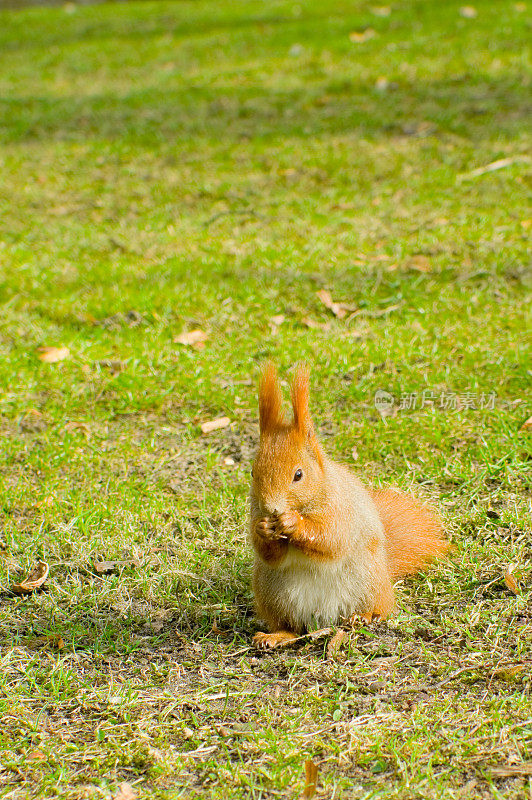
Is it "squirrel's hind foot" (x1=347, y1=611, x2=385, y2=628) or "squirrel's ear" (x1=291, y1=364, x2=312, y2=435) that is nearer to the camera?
"squirrel's ear" (x1=291, y1=364, x2=312, y2=435)

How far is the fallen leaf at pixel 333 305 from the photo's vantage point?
3830 mm

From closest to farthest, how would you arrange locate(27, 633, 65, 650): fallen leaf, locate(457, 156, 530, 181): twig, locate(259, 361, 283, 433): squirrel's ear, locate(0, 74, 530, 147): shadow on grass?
locate(259, 361, 283, 433): squirrel's ear < locate(27, 633, 65, 650): fallen leaf < locate(457, 156, 530, 181): twig < locate(0, 74, 530, 147): shadow on grass

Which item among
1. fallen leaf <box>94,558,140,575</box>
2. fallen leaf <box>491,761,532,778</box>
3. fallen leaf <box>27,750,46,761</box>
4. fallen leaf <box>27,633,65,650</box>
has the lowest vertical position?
fallen leaf <box>27,750,46,761</box>

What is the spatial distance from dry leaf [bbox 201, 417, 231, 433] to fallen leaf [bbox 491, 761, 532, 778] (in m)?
1.70

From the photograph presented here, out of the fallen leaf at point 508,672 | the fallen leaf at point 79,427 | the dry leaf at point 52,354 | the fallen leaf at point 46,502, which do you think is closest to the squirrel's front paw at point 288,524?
the fallen leaf at point 508,672

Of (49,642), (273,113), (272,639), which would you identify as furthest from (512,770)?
(273,113)

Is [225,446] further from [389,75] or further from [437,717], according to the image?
[389,75]

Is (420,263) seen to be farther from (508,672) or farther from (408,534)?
(508,672)

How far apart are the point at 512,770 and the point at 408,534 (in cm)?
73

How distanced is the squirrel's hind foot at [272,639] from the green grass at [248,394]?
0.04 m

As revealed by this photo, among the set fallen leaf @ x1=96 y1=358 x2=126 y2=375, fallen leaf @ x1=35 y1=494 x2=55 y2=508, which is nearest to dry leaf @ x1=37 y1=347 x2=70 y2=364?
fallen leaf @ x1=96 y1=358 x2=126 y2=375

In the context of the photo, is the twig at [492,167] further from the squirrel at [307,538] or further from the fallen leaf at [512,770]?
the fallen leaf at [512,770]

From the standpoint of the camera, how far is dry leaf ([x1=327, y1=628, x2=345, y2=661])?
78.7 inches

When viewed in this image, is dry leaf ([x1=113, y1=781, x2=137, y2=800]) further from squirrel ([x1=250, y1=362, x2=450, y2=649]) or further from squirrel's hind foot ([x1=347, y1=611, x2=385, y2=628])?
squirrel's hind foot ([x1=347, y1=611, x2=385, y2=628])
